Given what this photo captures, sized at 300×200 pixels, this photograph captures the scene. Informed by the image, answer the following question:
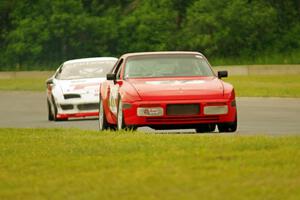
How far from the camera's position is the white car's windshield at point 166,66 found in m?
20.4

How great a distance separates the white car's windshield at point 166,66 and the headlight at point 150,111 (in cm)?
148

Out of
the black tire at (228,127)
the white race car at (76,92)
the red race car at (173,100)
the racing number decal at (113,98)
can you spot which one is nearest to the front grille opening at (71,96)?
the white race car at (76,92)

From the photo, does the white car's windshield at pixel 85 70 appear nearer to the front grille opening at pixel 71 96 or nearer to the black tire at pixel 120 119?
the front grille opening at pixel 71 96

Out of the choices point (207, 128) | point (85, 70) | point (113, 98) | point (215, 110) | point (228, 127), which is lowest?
point (85, 70)

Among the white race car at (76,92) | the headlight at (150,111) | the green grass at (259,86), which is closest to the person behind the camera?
the headlight at (150,111)

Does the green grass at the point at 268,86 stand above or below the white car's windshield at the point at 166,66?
below

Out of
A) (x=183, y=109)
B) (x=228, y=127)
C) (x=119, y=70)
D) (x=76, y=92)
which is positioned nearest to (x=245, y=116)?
(x=76, y=92)

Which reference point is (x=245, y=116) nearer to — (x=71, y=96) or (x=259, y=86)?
(x=71, y=96)

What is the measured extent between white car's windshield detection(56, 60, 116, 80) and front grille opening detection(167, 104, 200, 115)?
1044 cm

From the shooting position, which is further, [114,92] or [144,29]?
[144,29]

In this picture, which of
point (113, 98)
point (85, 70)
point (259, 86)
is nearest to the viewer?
point (113, 98)

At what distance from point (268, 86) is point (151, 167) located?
35.8 metres

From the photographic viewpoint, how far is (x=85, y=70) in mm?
29500

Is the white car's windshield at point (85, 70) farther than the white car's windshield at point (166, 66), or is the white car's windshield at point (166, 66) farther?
the white car's windshield at point (85, 70)
